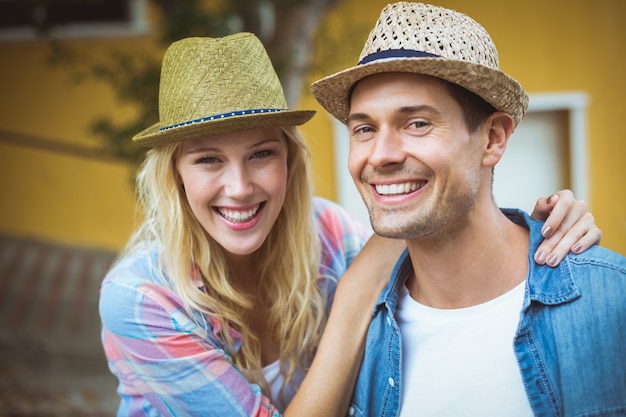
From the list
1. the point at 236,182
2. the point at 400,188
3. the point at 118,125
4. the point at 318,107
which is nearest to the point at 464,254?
the point at 400,188

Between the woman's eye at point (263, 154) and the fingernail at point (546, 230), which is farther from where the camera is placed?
the woman's eye at point (263, 154)

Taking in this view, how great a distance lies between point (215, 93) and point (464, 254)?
3.31 ft

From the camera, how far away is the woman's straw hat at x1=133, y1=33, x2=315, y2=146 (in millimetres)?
2496

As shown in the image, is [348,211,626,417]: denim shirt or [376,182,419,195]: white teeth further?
[376,182,419,195]: white teeth

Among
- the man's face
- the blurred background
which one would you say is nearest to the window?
the blurred background

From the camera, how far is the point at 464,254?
2264mm

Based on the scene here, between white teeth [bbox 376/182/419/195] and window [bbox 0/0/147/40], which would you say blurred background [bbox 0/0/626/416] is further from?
white teeth [bbox 376/182/419/195]

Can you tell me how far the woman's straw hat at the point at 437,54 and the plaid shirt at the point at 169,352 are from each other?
0.99 meters

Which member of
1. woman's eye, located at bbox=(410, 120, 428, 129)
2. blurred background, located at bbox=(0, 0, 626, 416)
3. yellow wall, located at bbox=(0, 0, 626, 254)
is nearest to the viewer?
woman's eye, located at bbox=(410, 120, 428, 129)

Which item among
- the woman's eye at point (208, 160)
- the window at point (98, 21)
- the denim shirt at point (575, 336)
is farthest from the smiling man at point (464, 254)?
the window at point (98, 21)

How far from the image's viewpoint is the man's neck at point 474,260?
88.4 inches

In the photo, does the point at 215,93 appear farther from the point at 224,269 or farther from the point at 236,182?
the point at 224,269

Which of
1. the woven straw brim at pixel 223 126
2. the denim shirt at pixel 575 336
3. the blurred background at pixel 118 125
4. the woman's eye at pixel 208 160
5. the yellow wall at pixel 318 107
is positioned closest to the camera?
the denim shirt at pixel 575 336

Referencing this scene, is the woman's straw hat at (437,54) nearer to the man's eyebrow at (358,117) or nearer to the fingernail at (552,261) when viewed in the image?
the man's eyebrow at (358,117)
